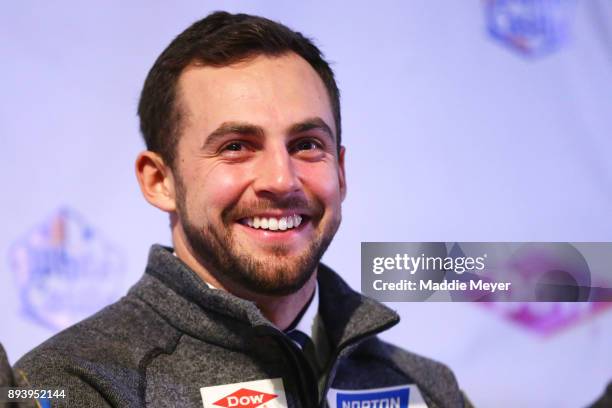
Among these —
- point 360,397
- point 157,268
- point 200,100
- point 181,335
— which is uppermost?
point 200,100

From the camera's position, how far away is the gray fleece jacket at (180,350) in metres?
1.22

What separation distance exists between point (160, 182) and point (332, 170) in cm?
32

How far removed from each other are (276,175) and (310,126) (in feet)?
0.42

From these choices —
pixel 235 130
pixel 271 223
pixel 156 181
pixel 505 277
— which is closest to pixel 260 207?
pixel 271 223

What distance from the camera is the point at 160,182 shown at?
148 centimetres

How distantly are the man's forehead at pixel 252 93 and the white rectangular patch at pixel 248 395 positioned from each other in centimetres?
44

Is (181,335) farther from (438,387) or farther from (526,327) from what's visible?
(526,327)

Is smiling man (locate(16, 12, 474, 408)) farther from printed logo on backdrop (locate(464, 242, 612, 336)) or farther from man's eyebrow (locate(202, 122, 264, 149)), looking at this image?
printed logo on backdrop (locate(464, 242, 612, 336))

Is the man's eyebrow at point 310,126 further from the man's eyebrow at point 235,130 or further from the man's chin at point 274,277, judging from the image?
the man's chin at point 274,277

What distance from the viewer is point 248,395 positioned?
133 centimetres

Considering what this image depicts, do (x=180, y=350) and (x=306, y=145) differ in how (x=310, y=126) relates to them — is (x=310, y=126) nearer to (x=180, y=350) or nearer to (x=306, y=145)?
(x=306, y=145)

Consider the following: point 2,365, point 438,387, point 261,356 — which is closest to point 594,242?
point 438,387

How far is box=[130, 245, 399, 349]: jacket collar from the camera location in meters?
1.31

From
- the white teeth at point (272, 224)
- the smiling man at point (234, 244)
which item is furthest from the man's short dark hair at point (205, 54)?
the white teeth at point (272, 224)
